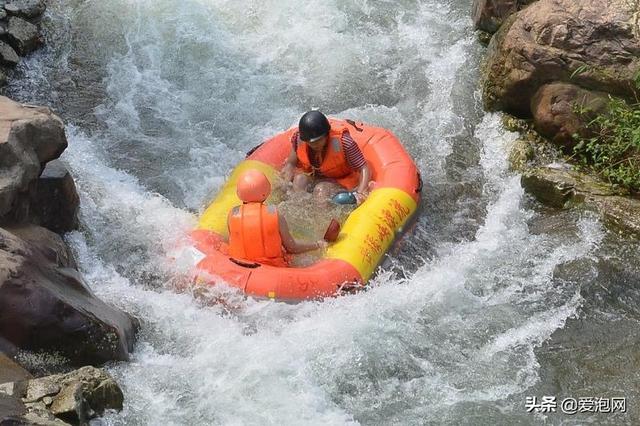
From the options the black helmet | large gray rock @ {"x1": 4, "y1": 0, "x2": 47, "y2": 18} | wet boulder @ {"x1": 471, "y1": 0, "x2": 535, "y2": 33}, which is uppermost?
wet boulder @ {"x1": 471, "y1": 0, "x2": 535, "y2": 33}

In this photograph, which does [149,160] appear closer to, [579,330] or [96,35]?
[96,35]

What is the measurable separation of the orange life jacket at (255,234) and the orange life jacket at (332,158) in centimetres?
119

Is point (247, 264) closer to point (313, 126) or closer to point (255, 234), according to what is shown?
point (255, 234)

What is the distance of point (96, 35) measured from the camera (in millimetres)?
9242

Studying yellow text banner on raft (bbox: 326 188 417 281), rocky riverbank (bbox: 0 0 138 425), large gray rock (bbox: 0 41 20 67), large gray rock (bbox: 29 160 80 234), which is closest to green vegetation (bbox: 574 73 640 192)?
yellow text banner on raft (bbox: 326 188 417 281)

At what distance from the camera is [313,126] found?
21.3 ft

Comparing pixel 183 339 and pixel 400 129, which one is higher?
pixel 400 129

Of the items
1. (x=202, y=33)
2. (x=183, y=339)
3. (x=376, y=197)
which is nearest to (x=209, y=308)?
(x=183, y=339)

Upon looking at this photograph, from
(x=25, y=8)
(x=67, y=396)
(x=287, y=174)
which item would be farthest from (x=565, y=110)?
(x=25, y=8)

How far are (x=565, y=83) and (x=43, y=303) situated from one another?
498 centimetres

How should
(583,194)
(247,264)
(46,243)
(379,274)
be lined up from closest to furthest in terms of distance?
(46,243) < (247,264) < (379,274) < (583,194)

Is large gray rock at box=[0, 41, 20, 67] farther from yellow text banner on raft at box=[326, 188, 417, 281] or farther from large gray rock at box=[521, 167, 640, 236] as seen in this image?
large gray rock at box=[521, 167, 640, 236]

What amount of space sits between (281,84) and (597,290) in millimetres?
4418

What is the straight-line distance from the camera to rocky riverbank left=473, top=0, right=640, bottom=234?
22.1 feet
